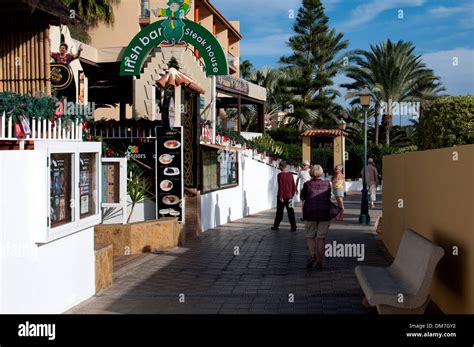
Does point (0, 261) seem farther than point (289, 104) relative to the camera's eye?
No

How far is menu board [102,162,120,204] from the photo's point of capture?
12.1 metres

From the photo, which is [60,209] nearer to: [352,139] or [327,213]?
[327,213]

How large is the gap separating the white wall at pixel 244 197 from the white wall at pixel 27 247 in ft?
26.8

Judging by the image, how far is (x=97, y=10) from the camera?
35312 mm

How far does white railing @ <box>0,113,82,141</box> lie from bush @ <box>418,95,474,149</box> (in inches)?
244

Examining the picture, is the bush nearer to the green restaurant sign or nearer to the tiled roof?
the green restaurant sign

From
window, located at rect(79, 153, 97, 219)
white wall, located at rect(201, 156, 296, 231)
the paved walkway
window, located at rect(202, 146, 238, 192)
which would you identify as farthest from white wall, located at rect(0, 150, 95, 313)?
window, located at rect(202, 146, 238, 192)

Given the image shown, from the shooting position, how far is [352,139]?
155 ft

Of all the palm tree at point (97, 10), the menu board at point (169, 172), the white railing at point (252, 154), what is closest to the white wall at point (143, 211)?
the menu board at point (169, 172)

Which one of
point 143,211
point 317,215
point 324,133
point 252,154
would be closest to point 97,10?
point 324,133

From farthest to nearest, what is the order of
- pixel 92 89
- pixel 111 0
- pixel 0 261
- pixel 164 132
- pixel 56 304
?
pixel 111 0 < pixel 92 89 < pixel 164 132 < pixel 56 304 < pixel 0 261

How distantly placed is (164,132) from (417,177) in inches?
244

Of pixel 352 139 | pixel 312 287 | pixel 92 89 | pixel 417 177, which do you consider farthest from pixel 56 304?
pixel 352 139

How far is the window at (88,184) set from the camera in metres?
7.68
